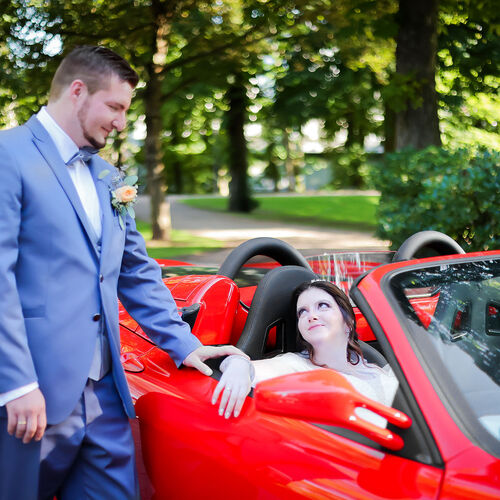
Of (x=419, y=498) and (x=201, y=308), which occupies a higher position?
(x=201, y=308)

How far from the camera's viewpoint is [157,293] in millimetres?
2355

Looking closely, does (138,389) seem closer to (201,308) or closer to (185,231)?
(201,308)

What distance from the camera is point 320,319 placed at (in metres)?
2.47

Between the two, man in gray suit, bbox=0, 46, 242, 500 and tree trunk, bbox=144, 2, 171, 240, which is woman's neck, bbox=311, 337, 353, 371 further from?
tree trunk, bbox=144, 2, 171, 240

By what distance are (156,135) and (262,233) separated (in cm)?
439

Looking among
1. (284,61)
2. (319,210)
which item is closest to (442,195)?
(284,61)

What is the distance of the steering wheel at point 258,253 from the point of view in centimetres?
315

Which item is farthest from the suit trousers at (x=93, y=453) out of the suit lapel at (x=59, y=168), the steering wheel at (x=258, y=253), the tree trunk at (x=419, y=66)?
the tree trunk at (x=419, y=66)

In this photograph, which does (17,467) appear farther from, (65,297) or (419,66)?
(419,66)

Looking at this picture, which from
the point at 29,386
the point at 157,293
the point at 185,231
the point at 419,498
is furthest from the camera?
the point at 185,231

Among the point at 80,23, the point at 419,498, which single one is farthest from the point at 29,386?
the point at 80,23

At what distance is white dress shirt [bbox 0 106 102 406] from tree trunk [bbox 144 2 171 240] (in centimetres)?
1224

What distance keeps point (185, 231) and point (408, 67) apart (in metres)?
10.4

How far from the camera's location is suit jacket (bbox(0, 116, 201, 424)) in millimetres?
1808
